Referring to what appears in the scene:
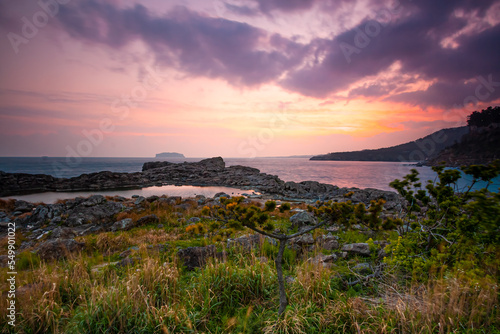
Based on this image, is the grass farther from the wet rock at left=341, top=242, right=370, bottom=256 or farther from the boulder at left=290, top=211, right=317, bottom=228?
the boulder at left=290, top=211, right=317, bottom=228

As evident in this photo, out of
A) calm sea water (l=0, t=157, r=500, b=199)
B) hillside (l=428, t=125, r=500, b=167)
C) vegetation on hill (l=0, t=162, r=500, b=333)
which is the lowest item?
calm sea water (l=0, t=157, r=500, b=199)

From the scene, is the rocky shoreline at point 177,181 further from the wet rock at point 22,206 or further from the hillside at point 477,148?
the hillside at point 477,148

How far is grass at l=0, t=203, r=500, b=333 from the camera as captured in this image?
2791 mm

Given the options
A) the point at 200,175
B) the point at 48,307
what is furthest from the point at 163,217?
the point at 200,175

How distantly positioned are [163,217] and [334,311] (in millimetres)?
9797

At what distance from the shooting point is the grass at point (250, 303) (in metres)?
2.79

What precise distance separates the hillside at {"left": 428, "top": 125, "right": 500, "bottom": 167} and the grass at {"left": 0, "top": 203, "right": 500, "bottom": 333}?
3054 cm

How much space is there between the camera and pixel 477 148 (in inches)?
1296

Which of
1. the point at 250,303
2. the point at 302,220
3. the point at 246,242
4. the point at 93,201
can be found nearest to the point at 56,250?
the point at 246,242

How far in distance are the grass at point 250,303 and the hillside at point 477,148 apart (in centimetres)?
3054

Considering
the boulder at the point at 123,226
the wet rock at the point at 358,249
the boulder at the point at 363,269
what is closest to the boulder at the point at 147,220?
the boulder at the point at 123,226

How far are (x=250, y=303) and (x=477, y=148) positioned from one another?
45.6m

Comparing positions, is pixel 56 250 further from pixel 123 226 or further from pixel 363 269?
pixel 363 269

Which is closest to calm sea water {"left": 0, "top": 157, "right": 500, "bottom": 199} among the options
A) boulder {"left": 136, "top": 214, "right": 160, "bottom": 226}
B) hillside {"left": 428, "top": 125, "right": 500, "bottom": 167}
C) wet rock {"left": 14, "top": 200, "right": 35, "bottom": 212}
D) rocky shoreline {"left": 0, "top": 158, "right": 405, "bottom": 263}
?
hillside {"left": 428, "top": 125, "right": 500, "bottom": 167}
